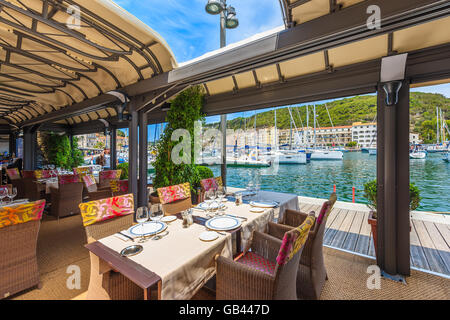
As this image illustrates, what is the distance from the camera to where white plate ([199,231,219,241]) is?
139 cm

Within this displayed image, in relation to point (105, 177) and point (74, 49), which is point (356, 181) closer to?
point (105, 177)

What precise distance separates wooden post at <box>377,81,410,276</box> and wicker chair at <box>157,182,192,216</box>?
8.43 feet

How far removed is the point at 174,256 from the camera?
3.85ft

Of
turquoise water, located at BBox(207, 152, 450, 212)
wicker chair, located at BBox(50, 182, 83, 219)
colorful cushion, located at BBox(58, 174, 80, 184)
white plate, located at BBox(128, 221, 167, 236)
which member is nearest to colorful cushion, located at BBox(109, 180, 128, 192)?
wicker chair, located at BBox(50, 182, 83, 219)

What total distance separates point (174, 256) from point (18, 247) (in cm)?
→ 177

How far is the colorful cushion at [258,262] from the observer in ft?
5.21

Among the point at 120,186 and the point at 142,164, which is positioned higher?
the point at 142,164

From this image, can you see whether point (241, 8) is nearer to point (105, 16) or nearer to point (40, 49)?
point (105, 16)

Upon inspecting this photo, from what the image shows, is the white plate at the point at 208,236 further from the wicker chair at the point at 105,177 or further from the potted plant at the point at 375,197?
the wicker chair at the point at 105,177

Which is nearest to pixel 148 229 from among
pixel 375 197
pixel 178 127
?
pixel 178 127

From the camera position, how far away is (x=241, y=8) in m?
4.75

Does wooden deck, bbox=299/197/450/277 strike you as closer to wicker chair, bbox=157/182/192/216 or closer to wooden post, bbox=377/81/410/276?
wooden post, bbox=377/81/410/276
